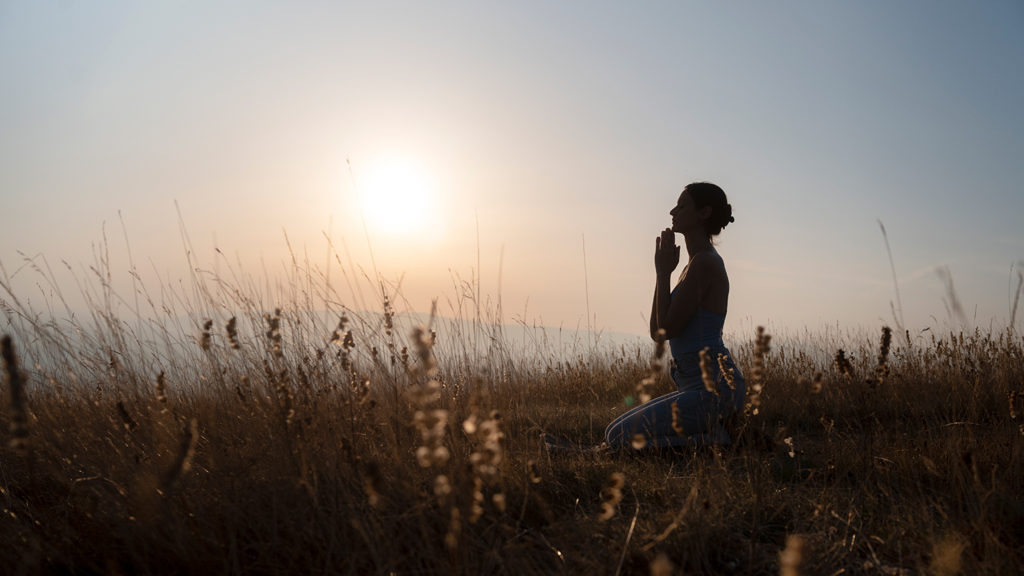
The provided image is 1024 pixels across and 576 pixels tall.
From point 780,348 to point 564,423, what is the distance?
358cm

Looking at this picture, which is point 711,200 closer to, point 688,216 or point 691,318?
point 688,216

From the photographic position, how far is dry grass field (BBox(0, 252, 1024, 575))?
164cm

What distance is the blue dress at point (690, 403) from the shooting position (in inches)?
125

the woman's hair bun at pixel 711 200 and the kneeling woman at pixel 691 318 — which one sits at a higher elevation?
the woman's hair bun at pixel 711 200

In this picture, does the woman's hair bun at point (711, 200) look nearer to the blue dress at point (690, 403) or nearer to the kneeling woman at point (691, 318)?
the kneeling woman at point (691, 318)

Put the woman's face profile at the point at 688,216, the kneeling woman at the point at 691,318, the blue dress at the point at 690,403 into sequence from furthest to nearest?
1. the woman's face profile at the point at 688,216
2. the kneeling woman at the point at 691,318
3. the blue dress at the point at 690,403

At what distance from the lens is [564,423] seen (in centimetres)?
429

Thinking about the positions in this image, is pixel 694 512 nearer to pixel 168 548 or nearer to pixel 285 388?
pixel 285 388

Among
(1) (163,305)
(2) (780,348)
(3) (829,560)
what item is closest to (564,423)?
(3) (829,560)

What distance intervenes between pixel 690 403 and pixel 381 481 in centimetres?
215

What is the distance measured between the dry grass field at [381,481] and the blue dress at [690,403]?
0.16 meters

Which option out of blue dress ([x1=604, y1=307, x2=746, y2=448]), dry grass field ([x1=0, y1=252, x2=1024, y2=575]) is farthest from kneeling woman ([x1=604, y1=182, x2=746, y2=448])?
dry grass field ([x1=0, y1=252, x2=1024, y2=575])

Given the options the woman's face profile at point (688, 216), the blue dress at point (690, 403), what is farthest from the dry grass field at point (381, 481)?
the woman's face profile at point (688, 216)

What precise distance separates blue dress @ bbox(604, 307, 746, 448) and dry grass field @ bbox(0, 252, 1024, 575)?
16cm
